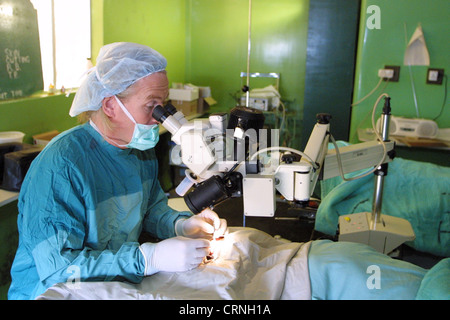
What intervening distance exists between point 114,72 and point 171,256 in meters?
0.61

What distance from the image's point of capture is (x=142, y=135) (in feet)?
4.32

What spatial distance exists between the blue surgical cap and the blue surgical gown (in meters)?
0.09

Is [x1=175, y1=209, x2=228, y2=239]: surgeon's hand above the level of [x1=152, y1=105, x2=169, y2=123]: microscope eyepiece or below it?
Answer: below

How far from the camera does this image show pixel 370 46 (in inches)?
127

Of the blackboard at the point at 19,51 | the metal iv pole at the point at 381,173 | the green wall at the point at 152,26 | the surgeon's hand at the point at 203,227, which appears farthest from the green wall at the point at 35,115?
the metal iv pole at the point at 381,173

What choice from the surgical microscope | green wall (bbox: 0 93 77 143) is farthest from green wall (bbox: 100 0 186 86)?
the surgical microscope

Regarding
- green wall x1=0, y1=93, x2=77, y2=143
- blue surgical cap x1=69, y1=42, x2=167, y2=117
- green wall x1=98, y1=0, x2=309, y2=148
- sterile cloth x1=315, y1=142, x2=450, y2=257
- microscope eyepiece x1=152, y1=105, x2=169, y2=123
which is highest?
green wall x1=98, y1=0, x2=309, y2=148

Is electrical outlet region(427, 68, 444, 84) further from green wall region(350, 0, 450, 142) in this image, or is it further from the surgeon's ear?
the surgeon's ear

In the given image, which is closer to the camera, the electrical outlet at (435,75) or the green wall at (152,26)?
the electrical outlet at (435,75)

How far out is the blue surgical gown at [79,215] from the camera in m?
1.09

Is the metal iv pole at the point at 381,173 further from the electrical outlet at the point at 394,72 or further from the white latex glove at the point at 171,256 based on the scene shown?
the electrical outlet at the point at 394,72

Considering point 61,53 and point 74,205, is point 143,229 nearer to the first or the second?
point 74,205

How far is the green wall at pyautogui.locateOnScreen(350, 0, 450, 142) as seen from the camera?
304 cm

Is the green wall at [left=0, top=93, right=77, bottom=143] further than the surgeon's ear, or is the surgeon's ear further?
the green wall at [left=0, top=93, right=77, bottom=143]
